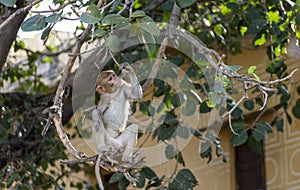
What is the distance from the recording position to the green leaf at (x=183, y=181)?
24.3 feet

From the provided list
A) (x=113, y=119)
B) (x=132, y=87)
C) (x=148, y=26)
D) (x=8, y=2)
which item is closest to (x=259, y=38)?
(x=148, y=26)

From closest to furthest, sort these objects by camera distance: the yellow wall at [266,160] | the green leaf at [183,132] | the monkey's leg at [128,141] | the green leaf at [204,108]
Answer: the monkey's leg at [128,141] → the green leaf at [183,132] → the green leaf at [204,108] → the yellow wall at [266,160]

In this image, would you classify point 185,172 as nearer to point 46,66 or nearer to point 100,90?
point 100,90

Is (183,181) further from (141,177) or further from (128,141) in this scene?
(128,141)

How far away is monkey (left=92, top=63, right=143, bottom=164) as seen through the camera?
4.93 metres

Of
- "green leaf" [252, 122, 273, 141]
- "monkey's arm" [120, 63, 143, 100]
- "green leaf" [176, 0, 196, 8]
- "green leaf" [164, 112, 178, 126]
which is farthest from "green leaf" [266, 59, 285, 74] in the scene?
"monkey's arm" [120, 63, 143, 100]

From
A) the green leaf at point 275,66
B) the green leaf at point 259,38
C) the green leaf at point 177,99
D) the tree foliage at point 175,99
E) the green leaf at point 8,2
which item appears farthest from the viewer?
the green leaf at point 259,38

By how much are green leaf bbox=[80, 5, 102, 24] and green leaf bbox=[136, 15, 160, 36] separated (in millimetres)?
232

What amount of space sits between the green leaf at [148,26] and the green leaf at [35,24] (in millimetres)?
498

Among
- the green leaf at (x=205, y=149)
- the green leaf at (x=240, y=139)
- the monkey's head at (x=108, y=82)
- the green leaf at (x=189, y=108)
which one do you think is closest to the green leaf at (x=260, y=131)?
the green leaf at (x=240, y=139)

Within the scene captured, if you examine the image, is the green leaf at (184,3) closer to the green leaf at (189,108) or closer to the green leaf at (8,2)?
the green leaf at (189,108)

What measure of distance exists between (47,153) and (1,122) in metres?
0.66

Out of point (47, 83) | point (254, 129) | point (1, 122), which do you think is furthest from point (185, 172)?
point (47, 83)

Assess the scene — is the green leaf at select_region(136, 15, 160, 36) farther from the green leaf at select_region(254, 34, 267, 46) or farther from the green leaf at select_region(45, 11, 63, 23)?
the green leaf at select_region(254, 34, 267, 46)
